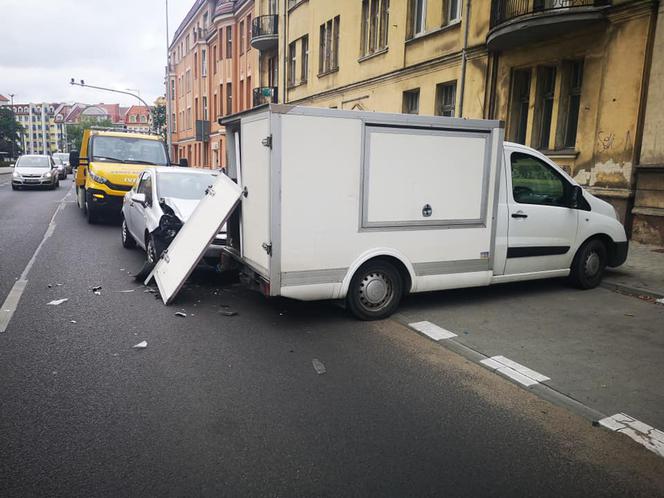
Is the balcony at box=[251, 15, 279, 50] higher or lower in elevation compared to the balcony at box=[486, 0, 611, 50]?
higher

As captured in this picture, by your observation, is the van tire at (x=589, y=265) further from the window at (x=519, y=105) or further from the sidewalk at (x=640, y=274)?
the window at (x=519, y=105)

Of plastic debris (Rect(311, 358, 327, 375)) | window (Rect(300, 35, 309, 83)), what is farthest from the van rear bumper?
window (Rect(300, 35, 309, 83))

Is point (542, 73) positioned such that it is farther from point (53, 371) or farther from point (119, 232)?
point (53, 371)

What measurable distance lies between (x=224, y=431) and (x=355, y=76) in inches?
811

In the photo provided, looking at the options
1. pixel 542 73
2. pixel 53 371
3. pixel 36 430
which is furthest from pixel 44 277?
pixel 542 73

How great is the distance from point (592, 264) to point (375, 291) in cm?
374

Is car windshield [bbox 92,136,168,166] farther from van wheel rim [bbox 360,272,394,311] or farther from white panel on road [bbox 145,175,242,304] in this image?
van wheel rim [bbox 360,272,394,311]

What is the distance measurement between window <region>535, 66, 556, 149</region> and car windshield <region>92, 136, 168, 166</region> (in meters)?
9.94

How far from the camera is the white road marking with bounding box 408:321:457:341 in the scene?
19.0 feet

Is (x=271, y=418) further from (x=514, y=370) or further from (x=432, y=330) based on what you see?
(x=432, y=330)

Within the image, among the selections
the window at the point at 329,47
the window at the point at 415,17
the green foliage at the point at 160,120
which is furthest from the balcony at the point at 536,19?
the green foliage at the point at 160,120

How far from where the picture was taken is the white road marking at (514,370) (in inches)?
182

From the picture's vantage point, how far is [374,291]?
632 cm

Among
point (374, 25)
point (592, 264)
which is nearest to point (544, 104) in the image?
point (592, 264)
